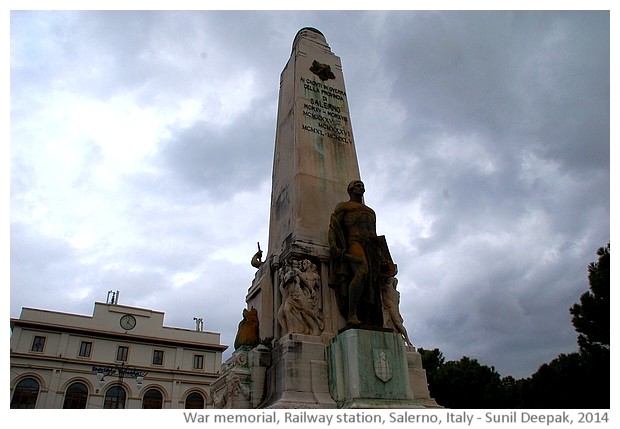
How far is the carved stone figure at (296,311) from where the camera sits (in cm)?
833

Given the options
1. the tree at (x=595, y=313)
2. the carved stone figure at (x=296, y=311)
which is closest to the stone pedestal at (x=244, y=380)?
the carved stone figure at (x=296, y=311)

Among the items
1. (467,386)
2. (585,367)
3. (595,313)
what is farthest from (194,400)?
(595,313)

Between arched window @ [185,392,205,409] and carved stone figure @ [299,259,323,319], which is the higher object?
carved stone figure @ [299,259,323,319]

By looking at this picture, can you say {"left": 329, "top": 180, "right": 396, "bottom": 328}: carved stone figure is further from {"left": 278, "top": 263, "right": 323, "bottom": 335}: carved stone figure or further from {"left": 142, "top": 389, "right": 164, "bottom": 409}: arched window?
→ {"left": 142, "top": 389, "right": 164, "bottom": 409}: arched window

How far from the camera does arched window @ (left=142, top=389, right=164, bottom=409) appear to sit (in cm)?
3978

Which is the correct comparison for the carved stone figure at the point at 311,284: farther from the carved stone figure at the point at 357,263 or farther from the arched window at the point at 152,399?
the arched window at the point at 152,399

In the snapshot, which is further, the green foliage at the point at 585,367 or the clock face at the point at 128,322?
the clock face at the point at 128,322

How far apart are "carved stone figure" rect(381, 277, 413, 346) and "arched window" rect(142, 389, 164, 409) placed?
36.7 meters

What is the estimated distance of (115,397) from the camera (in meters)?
39.3

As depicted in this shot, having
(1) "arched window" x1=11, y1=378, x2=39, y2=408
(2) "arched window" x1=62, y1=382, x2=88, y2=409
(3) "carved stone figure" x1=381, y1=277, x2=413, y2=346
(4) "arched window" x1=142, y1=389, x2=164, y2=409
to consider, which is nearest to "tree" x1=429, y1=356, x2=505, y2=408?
(3) "carved stone figure" x1=381, y1=277, x2=413, y2=346

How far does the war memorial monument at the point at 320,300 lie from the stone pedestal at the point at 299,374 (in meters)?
0.02

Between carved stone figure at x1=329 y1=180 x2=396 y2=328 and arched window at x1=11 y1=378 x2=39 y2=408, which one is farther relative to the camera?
arched window at x1=11 y1=378 x2=39 y2=408

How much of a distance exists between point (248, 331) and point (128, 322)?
39.4 m

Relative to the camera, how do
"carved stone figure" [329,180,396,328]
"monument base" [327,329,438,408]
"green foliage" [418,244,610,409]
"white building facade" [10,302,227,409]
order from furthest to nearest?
"white building facade" [10,302,227,409] → "green foliage" [418,244,610,409] → "carved stone figure" [329,180,396,328] → "monument base" [327,329,438,408]
